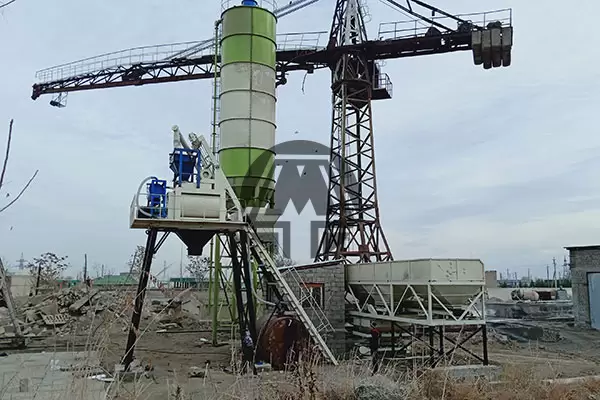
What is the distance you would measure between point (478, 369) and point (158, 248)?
926cm

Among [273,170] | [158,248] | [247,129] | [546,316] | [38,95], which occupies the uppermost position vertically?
[38,95]

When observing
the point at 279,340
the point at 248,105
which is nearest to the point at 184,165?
the point at 248,105

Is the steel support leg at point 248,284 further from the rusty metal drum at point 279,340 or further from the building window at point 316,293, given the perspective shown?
the building window at point 316,293

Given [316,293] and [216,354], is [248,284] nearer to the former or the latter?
[316,293]

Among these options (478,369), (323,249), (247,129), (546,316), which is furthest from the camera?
(546,316)

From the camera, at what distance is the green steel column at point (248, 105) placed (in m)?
16.3

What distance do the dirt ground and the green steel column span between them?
5.44m

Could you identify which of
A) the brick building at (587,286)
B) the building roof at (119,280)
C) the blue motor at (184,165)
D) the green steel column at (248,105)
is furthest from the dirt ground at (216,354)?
the green steel column at (248,105)

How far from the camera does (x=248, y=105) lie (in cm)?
1644

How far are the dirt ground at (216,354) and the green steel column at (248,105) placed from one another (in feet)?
17.8

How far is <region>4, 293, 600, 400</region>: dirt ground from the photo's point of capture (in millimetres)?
11828

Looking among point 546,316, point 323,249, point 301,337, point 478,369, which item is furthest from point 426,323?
point 546,316

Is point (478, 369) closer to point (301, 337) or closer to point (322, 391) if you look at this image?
point (301, 337)

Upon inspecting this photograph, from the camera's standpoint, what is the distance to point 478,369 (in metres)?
12.8
